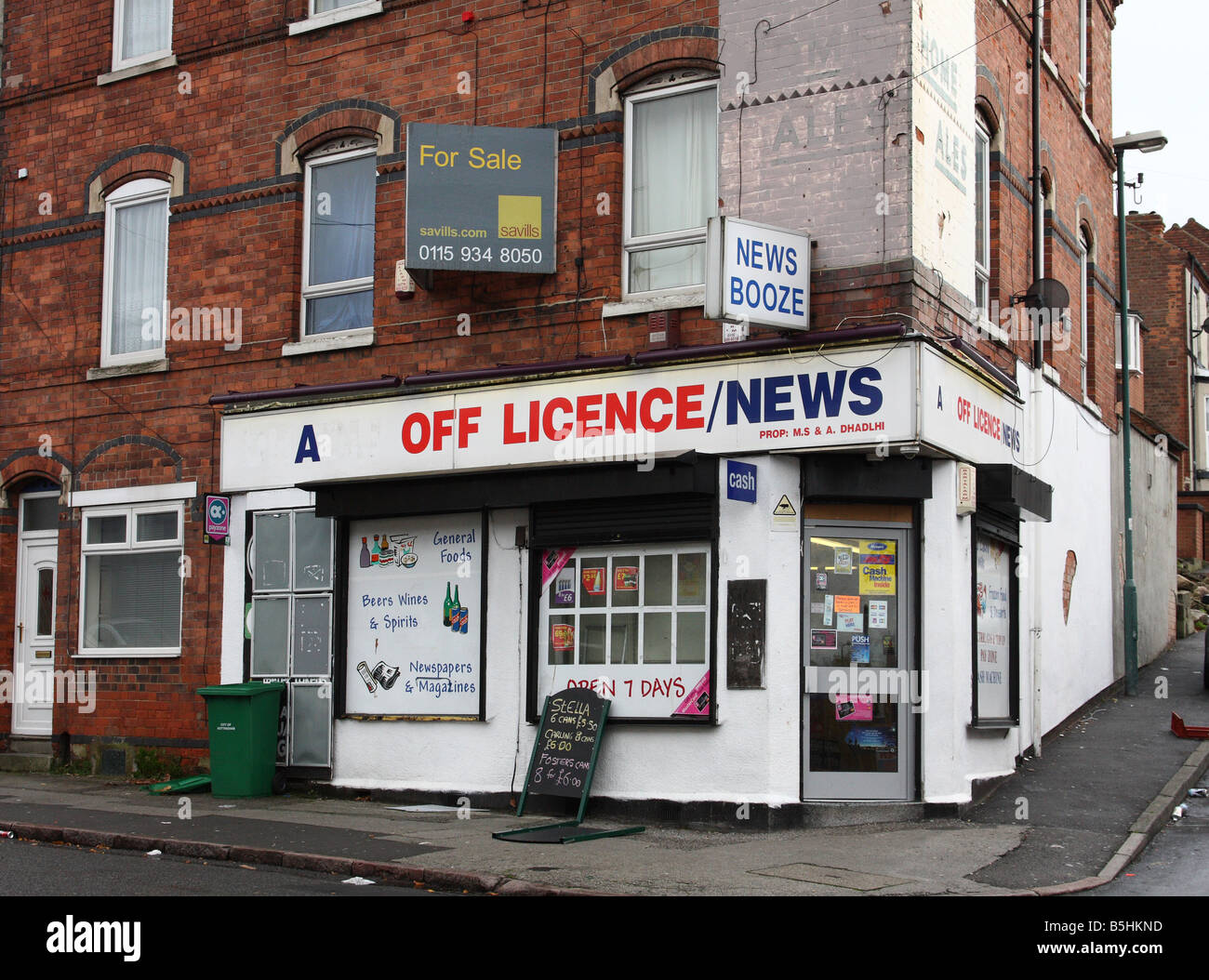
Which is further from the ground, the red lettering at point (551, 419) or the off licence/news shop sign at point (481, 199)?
the off licence/news shop sign at point (481, 199)

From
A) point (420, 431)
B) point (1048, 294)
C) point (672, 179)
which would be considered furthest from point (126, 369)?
point (1048, 294)

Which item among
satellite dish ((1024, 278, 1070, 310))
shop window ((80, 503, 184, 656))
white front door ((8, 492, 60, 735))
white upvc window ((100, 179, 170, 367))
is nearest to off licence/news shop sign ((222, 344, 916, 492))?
shop window ((80, 503, 184, 656))

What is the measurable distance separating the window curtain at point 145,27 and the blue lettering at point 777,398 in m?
8.75

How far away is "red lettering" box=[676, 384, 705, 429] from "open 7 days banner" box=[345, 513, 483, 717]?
235 centimetres

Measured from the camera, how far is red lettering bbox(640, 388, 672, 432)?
39.8 ft

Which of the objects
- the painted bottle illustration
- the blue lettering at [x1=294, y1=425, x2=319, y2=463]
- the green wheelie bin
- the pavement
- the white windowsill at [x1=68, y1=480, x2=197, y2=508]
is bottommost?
the pavement

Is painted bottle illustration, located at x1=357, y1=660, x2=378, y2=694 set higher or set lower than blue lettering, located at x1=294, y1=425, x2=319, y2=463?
lower

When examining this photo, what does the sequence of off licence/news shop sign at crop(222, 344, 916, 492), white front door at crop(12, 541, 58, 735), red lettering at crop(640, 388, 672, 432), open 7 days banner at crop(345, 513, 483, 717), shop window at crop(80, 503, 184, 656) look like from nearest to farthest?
off licence/news shop sign at crop(222, 344, 916, 492) < red lettering at crop(640, 388, 672, 432) < open 7 days banner at crop(345, 513, 483, 717) < shop window at crop(80, 503, 184, 656) < white front door at crop(12, 541, 58, 735)

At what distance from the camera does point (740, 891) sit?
865 cm

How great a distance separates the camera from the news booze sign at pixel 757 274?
1118 centimetres

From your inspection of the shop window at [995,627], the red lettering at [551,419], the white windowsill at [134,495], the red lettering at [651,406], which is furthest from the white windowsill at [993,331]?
the white windowsill at [134,495]

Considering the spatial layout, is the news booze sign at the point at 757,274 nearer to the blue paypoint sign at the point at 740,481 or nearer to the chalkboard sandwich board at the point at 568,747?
the blue paypoint sign at the point at 740,481

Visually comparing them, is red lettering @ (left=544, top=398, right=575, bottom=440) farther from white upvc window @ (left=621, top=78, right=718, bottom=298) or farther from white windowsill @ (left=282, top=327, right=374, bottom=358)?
white windowsill @ (left=282, top=327, right=374, bottom=358)
